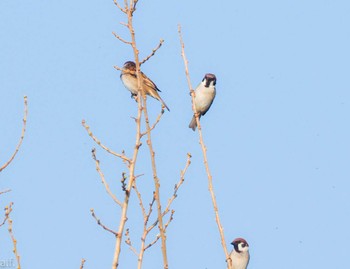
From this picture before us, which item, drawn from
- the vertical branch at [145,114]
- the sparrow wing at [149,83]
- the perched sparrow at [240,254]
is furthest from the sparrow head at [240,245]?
the vertical branch at [145,114]

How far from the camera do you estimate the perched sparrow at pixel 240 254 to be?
10195mm

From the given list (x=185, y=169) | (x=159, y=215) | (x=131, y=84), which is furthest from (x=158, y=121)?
(x=131, y=84)

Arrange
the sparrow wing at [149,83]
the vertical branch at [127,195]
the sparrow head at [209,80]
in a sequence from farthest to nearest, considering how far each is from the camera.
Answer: the sparrow head at [209,80]
the sparrow wing at [149,83]
the vertical branch at [127,195]

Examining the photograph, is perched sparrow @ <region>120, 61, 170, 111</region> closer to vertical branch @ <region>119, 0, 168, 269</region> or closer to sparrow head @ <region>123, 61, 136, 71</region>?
sparrow head @ <region>123, 61, 136, 71</region>

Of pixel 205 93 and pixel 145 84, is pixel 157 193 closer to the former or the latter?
pixel 145 84

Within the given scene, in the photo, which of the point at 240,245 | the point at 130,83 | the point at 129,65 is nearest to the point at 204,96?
the point at 130,83

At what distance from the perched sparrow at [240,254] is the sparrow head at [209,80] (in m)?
2.72

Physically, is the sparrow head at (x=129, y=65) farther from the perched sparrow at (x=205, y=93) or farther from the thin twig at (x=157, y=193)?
the thin twig at (x=157, y=193)

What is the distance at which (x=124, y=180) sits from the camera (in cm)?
486

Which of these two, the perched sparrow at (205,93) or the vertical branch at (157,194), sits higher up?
the perched sparrow at (205,93)

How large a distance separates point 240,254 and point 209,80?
2883mm

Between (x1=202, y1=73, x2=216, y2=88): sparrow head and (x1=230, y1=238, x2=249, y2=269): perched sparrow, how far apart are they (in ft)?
8.93

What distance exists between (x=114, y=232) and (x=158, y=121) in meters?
1.00

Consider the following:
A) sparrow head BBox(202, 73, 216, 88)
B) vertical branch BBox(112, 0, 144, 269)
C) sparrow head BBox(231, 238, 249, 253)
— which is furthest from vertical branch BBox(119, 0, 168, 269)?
sparrow head BBox(202, 73, 216, 88)
